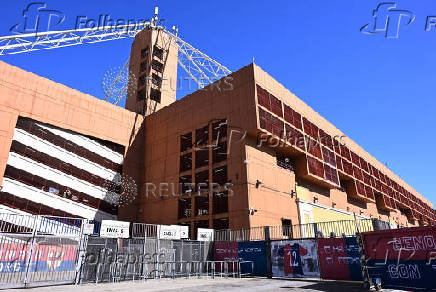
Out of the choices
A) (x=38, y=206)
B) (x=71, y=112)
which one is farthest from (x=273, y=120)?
(x=38, y=206)

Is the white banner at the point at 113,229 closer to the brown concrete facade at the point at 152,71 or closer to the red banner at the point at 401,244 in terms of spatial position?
the red banner at the point at 401,244

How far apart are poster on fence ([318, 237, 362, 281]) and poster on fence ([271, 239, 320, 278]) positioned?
0.52m

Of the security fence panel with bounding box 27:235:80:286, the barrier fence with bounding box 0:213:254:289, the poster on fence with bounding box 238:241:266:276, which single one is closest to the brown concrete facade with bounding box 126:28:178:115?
the barrier fence with bounding box 0:213:254:289

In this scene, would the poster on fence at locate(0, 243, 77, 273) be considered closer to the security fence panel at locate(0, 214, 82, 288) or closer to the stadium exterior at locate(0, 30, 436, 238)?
the security fence panel at locate(0, 214, 82, 288)

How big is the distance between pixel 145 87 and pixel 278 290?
41.8 metres

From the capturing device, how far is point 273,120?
109ft

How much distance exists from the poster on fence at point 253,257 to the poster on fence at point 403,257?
8.54m

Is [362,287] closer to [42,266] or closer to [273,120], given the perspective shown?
[42,266]

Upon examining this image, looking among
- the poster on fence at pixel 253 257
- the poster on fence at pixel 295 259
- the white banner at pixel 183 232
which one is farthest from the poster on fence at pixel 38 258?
the poster on fence at pixel 295 259

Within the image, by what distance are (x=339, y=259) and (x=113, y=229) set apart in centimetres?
1472

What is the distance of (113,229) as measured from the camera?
19.6 metres

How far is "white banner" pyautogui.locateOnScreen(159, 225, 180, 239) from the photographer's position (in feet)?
72.0

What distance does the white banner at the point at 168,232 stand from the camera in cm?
2194

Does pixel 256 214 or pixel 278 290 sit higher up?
pixel 256 214
